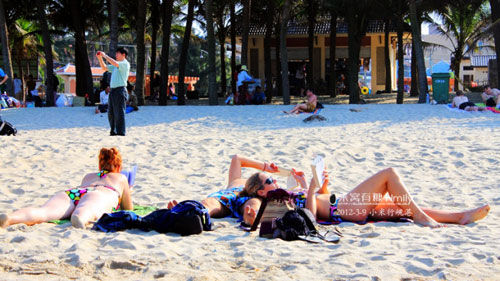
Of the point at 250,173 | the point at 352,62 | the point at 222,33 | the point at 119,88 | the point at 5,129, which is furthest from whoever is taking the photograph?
the point at 222,33

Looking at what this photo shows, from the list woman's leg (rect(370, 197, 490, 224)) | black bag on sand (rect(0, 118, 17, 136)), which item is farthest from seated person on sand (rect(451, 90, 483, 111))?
woman's leg (rect(370, 197, 490, 224))

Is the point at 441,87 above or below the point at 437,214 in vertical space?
above

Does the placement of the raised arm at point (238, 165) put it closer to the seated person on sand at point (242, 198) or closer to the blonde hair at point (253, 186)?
the seated person on sand at point (242, 198)

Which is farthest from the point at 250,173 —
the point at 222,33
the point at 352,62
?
the point at 222,33

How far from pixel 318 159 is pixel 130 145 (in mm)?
5669

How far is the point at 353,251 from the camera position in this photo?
381 cm

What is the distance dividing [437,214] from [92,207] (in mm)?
2784

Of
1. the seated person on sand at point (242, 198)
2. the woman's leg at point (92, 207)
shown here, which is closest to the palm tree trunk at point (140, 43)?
the seated person on sand at point (242, 198)

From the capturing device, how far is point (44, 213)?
4.69m

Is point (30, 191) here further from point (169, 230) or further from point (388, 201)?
point (388, 201)

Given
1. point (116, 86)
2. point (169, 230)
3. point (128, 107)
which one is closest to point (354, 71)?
point (128, 107)

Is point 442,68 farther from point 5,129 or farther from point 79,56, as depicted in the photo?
point 79,56

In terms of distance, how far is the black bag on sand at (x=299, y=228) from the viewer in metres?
4.20

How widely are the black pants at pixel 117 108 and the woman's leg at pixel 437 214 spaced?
267 inches
